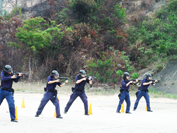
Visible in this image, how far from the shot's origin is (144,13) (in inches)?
1784

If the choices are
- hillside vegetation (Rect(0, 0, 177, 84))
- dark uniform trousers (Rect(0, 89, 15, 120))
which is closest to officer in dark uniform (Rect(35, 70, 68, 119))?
dark uniform trousers (Rect(0, 89, 15, 120))

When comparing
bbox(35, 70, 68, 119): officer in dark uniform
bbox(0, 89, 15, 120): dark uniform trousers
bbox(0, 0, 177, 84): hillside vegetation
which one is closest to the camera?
bbox(0, 89, 15, 120): dark uniform trousers

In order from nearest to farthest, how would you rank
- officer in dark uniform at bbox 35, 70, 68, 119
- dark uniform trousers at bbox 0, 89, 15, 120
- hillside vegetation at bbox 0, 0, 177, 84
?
dark uniform trousers at bbox 0, 89, 15, 120 < officer in dark uniform at bbox 35, 70, 68, 119 < hillside vegetation at bbox 0, 0, 177, 84

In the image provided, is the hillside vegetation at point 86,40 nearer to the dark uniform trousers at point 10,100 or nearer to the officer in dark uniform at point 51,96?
the officer in dark uniform at point 51,96

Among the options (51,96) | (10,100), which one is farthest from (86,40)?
(10,100)

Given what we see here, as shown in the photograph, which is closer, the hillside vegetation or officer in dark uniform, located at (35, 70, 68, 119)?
officer in dark uniform, located at (35, 70, 68, 119)

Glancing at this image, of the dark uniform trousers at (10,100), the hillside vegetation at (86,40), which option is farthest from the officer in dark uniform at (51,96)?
the hillside vegetation at (86,40)

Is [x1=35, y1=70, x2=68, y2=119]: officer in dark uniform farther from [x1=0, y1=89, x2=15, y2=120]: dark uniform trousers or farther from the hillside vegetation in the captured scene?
the hillside vegetation

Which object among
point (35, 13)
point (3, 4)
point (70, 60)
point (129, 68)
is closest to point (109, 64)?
point (129, 68)

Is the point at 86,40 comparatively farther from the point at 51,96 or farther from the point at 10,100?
the point at 10,100

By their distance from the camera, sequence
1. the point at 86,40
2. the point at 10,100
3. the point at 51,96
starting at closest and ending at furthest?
the point at 10,100
the point at 51,96
the point at 86,40

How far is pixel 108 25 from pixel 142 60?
7.39m

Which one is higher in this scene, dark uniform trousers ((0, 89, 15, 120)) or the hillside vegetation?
the hillside vegetation

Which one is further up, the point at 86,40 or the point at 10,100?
the point at 86,40
